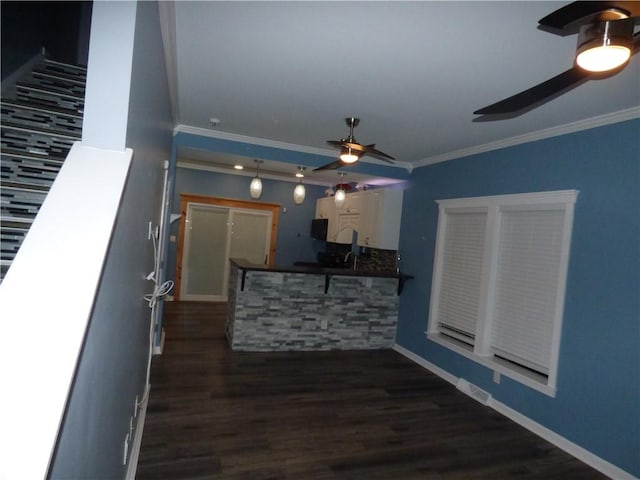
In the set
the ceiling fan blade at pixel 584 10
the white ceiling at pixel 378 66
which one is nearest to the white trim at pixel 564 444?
the white ceiling at pixel 378 66

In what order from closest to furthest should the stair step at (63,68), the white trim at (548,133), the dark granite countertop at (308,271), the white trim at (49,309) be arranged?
1. the white trim at (49,309)
2. the stair step at (63,68)
3. the white trim at (548,133)
4. the dark granite countertop at (308,271)

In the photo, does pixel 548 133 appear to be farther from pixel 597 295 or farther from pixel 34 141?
pixel 34 141

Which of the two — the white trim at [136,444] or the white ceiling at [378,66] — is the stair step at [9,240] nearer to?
the white ceiling at [378,66]

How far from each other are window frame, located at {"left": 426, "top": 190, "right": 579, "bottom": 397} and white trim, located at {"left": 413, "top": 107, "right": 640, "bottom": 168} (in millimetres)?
504

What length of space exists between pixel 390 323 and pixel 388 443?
2.41 m

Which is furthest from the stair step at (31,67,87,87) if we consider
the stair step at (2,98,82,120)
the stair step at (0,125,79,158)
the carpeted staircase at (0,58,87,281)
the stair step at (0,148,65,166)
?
the stair step at (0,148,65,166)

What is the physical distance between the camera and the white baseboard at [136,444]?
206cm

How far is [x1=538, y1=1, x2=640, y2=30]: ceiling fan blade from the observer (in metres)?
1.13

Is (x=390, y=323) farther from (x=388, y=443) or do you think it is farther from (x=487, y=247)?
(x=388, y=443)

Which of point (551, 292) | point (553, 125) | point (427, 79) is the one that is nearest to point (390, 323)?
point (551, 292)

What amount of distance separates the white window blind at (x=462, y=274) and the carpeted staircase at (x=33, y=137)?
360 centimetres

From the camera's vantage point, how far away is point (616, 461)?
2.48 m

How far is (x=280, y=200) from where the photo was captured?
7113mm

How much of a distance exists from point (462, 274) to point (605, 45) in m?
3.04
